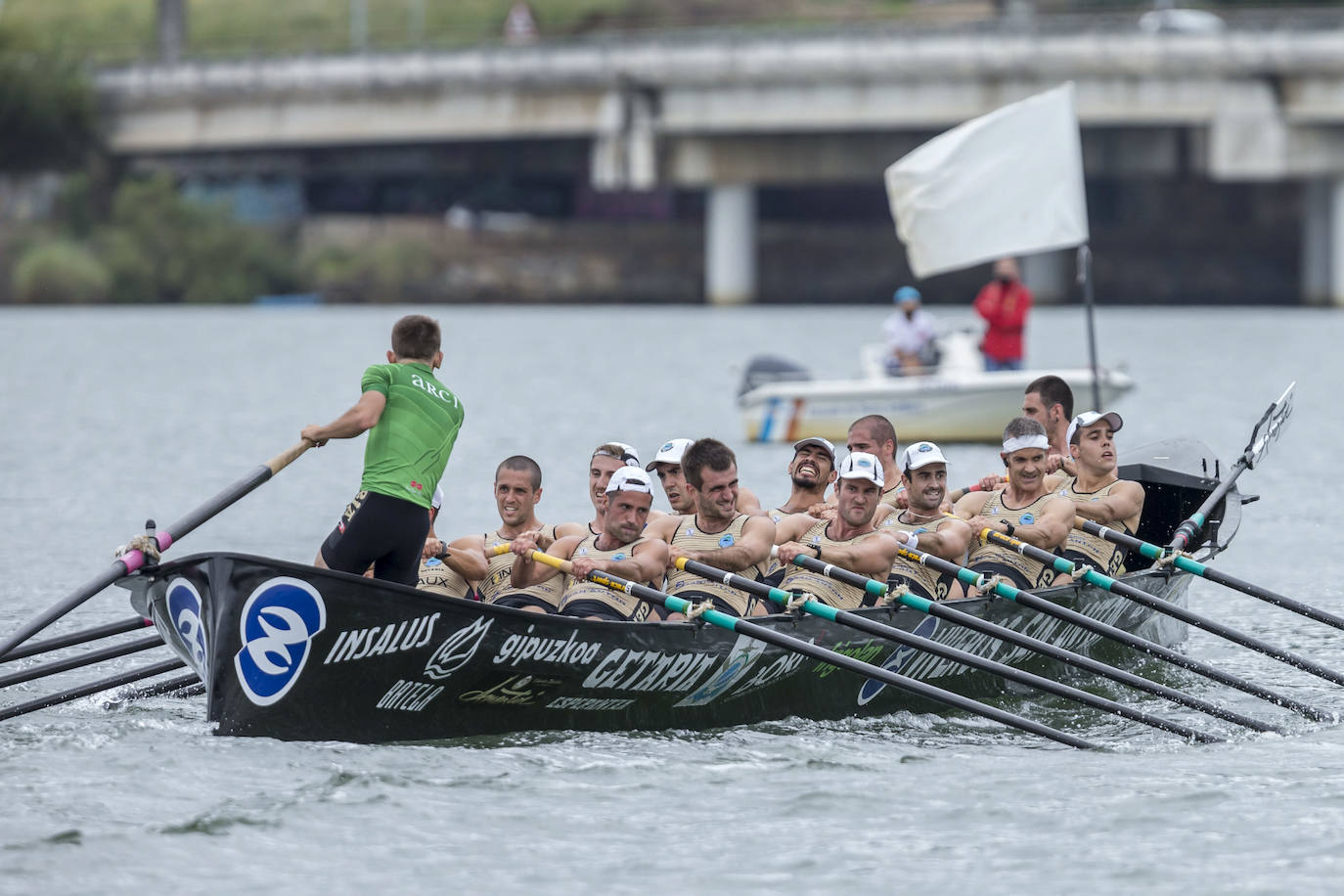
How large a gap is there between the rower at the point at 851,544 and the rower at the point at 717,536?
0.20m

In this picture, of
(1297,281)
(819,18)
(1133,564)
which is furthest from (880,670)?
(819,18)

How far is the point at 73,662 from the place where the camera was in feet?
35.8

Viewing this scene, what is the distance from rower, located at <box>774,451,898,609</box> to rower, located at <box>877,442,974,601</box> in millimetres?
373

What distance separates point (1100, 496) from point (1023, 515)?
721mm

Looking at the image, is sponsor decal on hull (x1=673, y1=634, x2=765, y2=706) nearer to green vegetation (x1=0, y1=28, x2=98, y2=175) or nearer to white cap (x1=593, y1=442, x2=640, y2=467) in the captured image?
white cap (x1=593, y1=442, x2=640, y2=467)

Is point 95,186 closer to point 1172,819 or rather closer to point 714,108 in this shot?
point 714,108

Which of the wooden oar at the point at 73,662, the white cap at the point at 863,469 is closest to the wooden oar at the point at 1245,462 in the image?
the white cap at the point at 863,469

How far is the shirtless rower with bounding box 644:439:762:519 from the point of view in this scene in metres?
12.0

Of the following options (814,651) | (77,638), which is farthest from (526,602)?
(77,638)

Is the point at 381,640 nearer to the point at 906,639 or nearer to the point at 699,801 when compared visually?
the point at 699,801

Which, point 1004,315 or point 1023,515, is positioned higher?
point 1004,315

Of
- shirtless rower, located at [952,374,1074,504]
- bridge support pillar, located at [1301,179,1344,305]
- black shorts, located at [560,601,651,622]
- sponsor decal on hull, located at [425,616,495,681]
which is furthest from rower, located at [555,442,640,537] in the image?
bridge support pillar, located at [1301,179,1344,305]

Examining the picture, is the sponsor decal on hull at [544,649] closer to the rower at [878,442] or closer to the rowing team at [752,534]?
the rowing team at [752,534]

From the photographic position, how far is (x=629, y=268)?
62.4 metres
